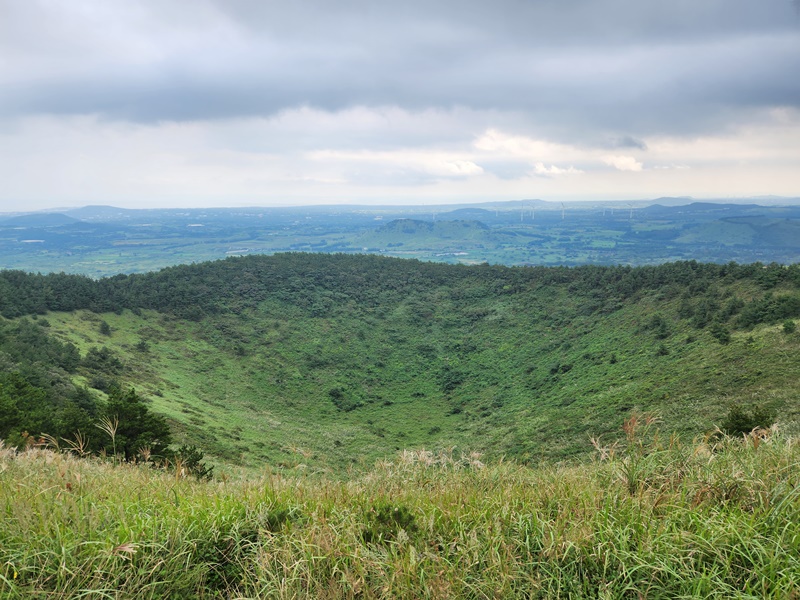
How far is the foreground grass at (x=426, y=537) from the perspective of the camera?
2.60 metres

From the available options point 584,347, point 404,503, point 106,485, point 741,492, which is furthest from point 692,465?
point 584,347

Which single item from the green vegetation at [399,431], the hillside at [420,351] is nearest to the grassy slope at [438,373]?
the hillside at [420,351]

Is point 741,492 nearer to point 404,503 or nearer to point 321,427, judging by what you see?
point 404,503

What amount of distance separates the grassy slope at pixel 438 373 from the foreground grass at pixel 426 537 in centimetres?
1187

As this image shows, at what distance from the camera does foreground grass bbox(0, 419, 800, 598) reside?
8.53 ft

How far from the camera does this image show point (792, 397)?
1894 centimetres


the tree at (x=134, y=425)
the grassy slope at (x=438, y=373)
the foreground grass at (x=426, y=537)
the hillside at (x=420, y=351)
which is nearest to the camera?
the foreground grass at (x=426, y=537)

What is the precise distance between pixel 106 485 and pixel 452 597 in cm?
330

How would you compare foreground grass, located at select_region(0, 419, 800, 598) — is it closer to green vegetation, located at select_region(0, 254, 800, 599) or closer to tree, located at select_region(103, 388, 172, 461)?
green vegetation, located at select_region(0, 254, 800, 599)

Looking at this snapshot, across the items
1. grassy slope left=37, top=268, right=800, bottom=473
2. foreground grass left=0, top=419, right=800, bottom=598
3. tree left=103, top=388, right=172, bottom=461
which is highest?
foreground grass left=0, top=419, right=800, bottom=598

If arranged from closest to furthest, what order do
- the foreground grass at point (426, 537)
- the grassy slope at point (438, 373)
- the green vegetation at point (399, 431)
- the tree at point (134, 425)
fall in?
the foreground grass at point (426, 537), the green vegetation at point (399, 431), the tree at point (134, 425), the grassy slope at point (438, 373)

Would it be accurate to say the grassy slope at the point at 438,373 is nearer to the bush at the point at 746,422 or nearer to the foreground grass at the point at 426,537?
the bush at the point at 746,422

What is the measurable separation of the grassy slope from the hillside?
0.24 metres

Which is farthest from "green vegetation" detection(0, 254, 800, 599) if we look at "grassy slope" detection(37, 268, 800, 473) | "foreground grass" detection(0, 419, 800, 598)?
"grassy slope" detection(37, 268, 800, 473)
